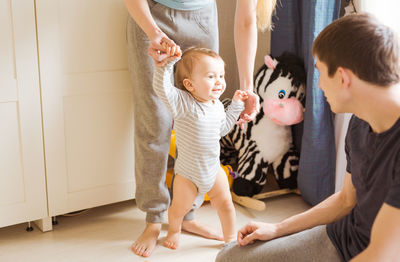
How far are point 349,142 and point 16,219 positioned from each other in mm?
1399

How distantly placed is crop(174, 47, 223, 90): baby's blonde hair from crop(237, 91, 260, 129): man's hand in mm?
224

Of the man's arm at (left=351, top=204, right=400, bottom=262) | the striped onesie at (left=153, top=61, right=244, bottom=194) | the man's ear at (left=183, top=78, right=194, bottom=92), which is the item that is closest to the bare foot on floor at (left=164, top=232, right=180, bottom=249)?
the striped onesie at (left=153, top=61, right=244, bottom=194)

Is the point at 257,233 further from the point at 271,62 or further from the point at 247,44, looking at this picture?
the point at 271,62

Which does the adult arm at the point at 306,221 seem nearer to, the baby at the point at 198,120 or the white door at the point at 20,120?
the baby at the point at 198,120

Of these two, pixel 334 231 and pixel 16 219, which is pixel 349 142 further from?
pixel 16 219

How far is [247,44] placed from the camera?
1.96 metres

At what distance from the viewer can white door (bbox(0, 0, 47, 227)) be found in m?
1.90

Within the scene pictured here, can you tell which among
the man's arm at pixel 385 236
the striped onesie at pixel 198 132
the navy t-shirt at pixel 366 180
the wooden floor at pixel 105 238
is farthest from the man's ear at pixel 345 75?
the wooden floor at pixel 105 238

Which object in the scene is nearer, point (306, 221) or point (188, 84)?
point (306, 221)

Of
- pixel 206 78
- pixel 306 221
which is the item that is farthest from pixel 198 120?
pixel 306 221

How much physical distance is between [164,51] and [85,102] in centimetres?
61

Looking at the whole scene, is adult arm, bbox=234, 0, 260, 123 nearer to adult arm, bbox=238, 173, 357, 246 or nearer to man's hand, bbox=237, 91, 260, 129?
man's hand, bbox=237, 91, 260, 129

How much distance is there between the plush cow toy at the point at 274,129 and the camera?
7.93 feet

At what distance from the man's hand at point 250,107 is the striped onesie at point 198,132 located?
0.03 meters
